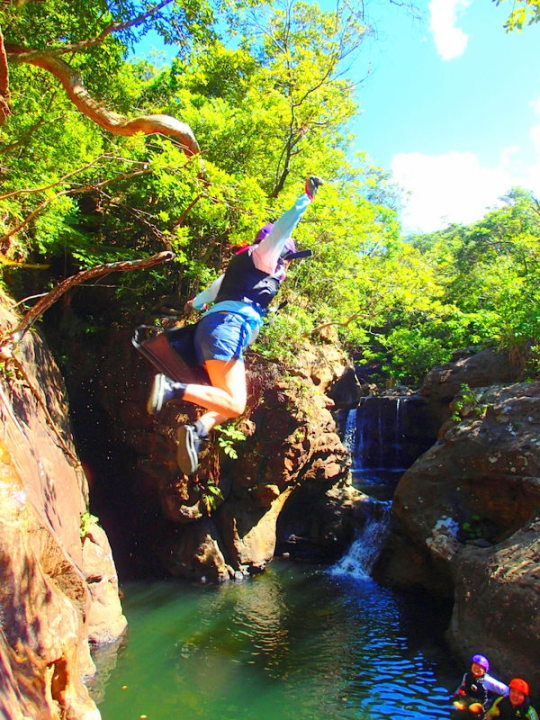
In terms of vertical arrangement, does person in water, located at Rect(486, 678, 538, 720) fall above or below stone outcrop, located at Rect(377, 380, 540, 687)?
below

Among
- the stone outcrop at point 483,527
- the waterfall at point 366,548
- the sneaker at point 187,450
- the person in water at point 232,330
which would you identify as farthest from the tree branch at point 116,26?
the waterfall at point 366,548

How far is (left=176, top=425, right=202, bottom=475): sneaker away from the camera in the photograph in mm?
3404

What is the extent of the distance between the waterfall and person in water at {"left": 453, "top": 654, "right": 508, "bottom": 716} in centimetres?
431

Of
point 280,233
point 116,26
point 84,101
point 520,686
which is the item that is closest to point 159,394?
point 280,233

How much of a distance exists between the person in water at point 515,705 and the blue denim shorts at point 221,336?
15.5ft

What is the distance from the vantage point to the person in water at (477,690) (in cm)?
546

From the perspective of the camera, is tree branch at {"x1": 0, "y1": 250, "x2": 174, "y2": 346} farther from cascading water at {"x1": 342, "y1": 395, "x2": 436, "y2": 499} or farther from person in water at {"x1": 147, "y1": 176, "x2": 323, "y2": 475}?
cascading water at {"x1": 342, "y1": 395, "x2": 436, "y2": 499}

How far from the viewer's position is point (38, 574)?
4.33m

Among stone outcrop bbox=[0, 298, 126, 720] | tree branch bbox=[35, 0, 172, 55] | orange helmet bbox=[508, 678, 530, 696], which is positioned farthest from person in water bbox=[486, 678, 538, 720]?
tree branch bbox=[35, 0, 172, 55]

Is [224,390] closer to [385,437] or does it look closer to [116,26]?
[116,26]

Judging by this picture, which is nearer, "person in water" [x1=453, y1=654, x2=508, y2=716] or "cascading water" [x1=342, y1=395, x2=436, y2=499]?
"person in water" [x1=453, y1=654, x2=508, y2=716]

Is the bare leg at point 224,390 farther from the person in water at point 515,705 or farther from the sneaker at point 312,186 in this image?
the person in water at point 515,705

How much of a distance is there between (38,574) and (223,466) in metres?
5.87

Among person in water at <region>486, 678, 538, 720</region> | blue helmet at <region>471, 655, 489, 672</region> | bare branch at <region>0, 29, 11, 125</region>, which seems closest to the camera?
bare branch at <region>0, 29, 11, 125</region>
